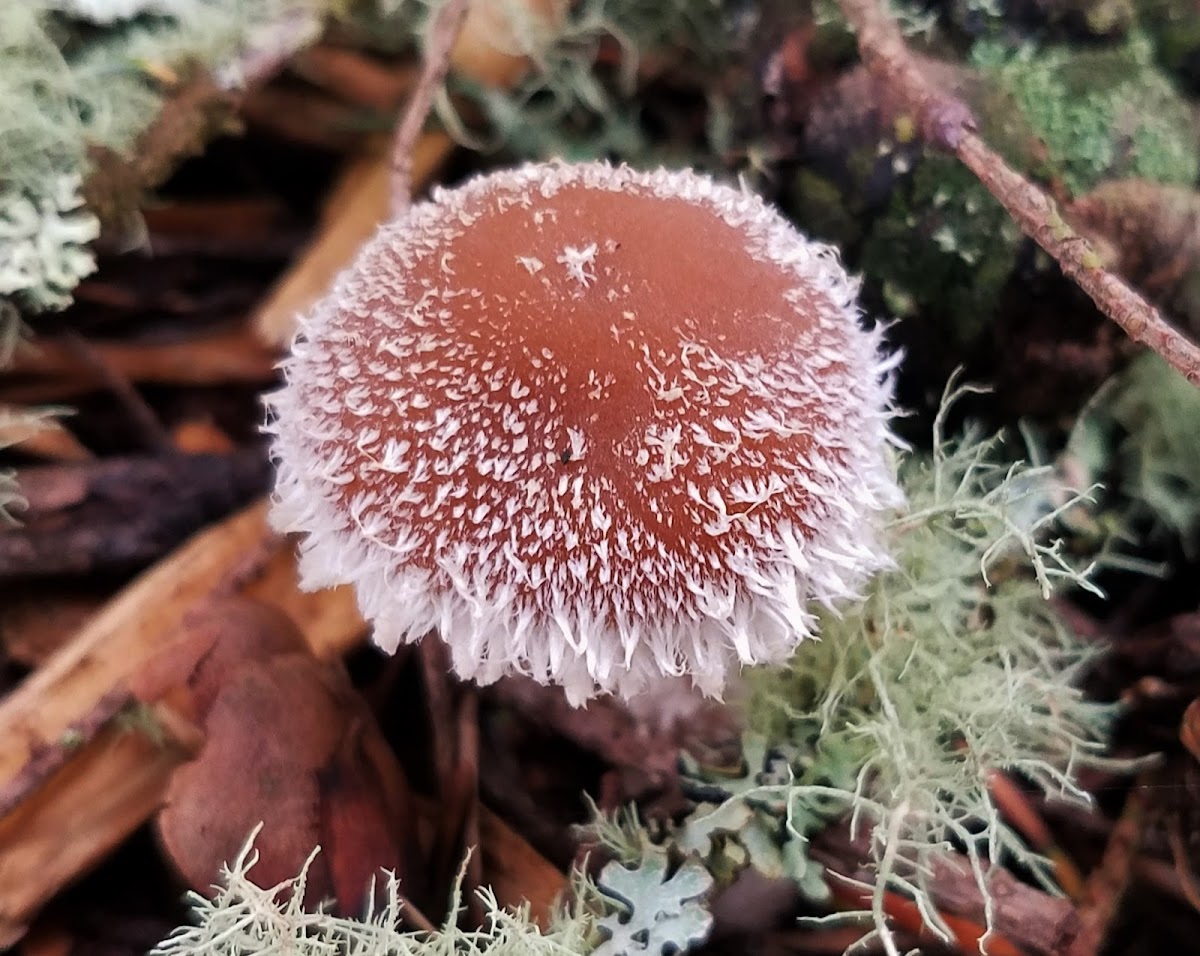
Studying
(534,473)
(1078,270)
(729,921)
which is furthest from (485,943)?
(1078,270)

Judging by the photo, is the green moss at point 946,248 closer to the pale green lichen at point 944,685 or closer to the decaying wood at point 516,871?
the pale green lichen at point 944,685

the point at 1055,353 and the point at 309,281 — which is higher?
the point at 1055,353

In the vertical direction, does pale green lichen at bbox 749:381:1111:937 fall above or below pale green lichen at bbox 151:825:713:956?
above

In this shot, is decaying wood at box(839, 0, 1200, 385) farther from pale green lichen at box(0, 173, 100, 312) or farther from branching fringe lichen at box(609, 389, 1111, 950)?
pale green lichen at box(0, 173, 100, 312)

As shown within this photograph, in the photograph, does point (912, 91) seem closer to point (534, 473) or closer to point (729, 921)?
point (534, 473)

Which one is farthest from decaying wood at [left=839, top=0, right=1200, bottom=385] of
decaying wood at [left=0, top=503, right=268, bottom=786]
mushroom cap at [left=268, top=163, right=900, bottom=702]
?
decaying wood at [left=0, top=503, right=268, bottom=786]

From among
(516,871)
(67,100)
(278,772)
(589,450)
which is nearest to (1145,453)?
(589,450)
